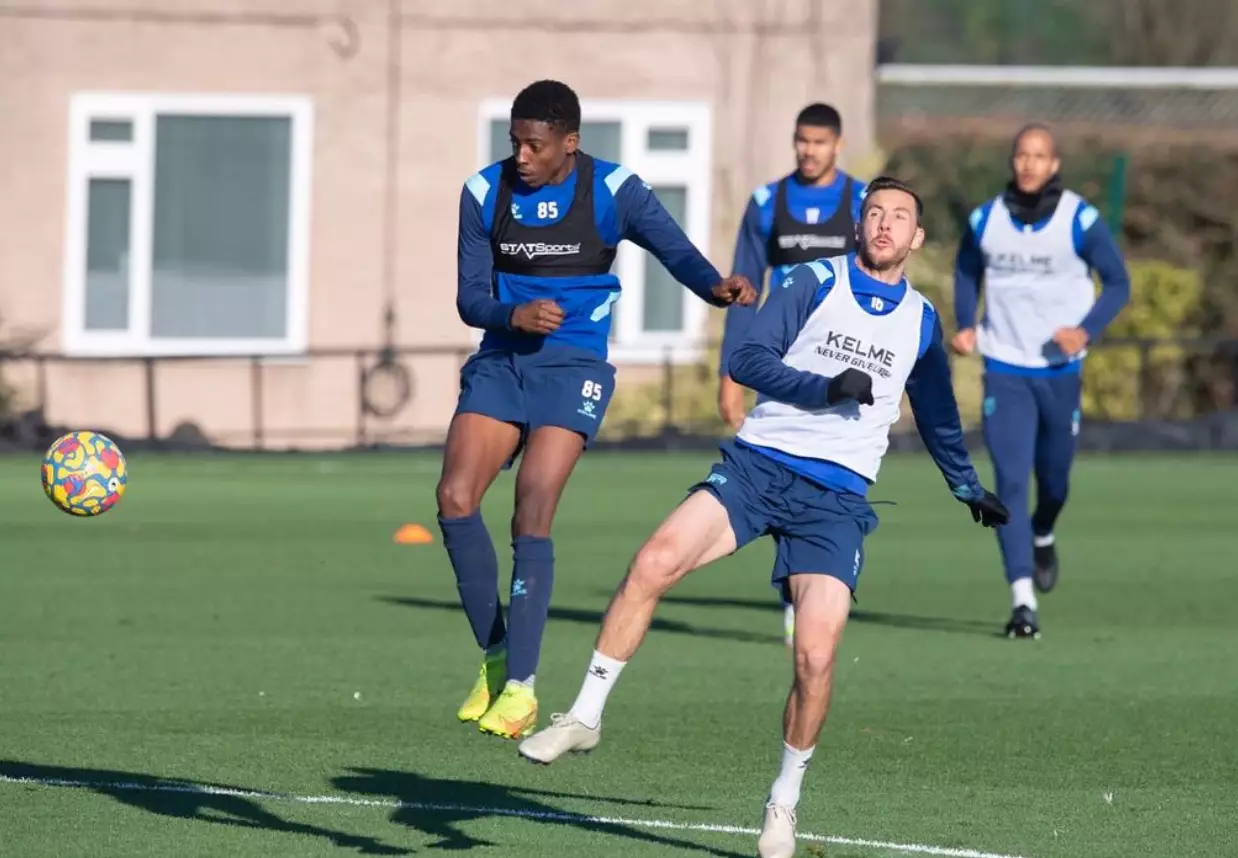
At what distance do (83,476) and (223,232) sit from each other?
18.5 meters

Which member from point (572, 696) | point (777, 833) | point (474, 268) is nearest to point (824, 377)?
point (777, 833)

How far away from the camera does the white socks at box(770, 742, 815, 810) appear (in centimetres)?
757

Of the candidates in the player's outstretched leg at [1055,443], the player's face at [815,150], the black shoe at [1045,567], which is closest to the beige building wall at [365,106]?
the black shoe at [1045,567]

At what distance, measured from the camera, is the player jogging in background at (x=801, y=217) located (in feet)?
39.9

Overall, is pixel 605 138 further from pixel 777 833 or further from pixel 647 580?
pixel 777 833

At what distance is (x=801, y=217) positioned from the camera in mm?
12383

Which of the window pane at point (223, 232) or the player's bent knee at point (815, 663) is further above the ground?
the window pane at point (223, 232)

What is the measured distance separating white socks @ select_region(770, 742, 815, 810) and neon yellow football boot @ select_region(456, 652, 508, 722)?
59.5 inches

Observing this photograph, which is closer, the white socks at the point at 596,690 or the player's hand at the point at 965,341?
the white socks at the point at 596,690

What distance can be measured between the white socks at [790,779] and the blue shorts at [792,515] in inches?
21.0

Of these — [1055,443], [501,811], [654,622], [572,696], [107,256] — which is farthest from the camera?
[107,256]

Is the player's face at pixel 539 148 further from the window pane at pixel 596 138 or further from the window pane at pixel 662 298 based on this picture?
the window pane at pixel 662 298

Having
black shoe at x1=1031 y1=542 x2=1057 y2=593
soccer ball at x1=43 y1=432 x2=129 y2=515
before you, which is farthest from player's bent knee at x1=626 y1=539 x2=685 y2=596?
black shoe at x1=1031 y1=542 x2=1057 y2=593

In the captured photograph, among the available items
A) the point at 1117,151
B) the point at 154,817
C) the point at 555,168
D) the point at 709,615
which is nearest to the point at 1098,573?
the point at 709,615
